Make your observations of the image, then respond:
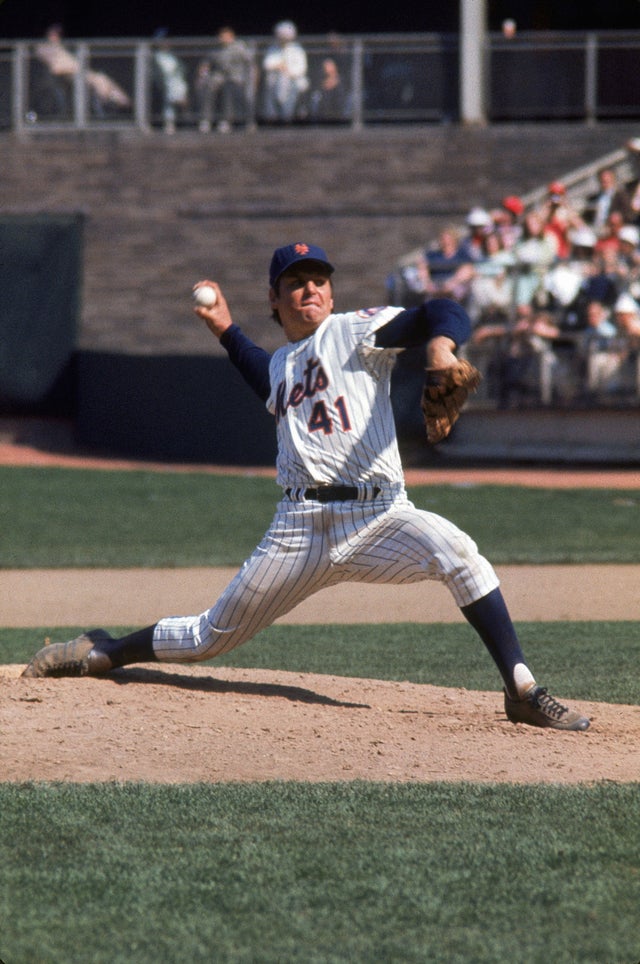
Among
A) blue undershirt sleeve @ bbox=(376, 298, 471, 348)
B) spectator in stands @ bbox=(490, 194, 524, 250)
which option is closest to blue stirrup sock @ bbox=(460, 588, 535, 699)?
blue undershirt sleeve @ bbox=(376, 298, 471, 348)

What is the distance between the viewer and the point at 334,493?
4.62m

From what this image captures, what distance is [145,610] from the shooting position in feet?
25.6

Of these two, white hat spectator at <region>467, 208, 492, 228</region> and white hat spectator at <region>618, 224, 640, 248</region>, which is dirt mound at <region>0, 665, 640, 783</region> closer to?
white hat spectator at <region>618, 224, 640, 248</region>

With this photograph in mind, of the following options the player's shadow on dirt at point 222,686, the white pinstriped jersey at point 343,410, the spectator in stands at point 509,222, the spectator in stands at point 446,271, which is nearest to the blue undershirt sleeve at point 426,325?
the white pinstriped jersey at point 343,410

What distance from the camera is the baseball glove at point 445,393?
13.1 feet

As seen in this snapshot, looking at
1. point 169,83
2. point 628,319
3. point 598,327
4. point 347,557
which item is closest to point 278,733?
point 347,557

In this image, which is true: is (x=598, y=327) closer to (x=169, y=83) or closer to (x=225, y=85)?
(x=225, y=85)

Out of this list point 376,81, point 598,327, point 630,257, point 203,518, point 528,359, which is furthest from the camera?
point 376,81

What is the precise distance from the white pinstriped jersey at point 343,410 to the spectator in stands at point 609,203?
10.6 metres

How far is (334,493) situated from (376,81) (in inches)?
569

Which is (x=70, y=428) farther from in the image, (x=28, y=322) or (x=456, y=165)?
(x=456, y=165)

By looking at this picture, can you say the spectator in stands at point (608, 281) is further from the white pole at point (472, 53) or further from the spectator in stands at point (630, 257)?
the white pole at point (472, 53)

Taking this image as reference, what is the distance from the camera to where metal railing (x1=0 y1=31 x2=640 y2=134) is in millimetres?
17328

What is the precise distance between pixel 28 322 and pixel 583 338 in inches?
317
